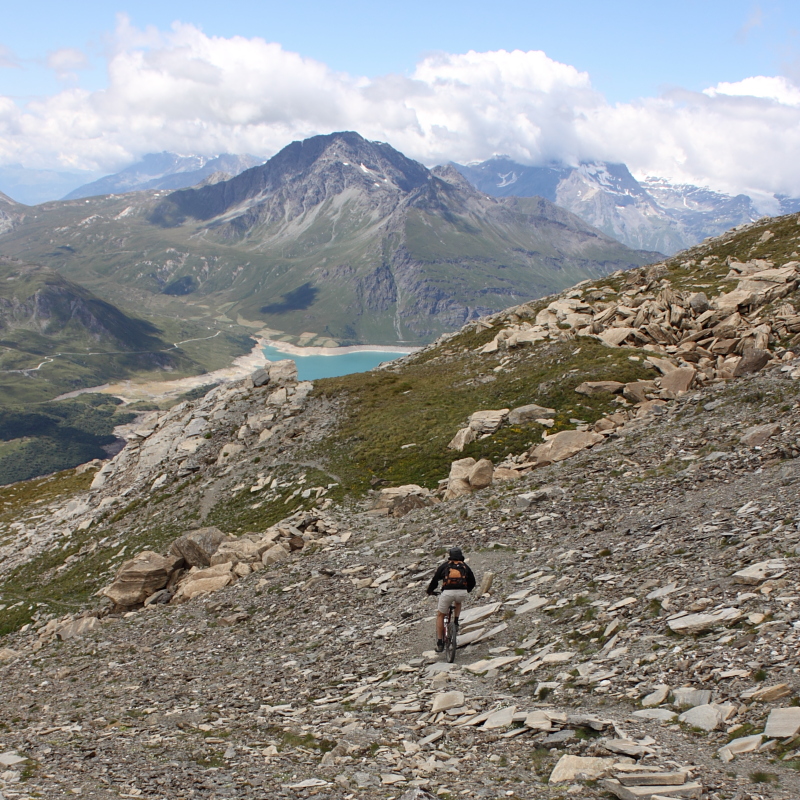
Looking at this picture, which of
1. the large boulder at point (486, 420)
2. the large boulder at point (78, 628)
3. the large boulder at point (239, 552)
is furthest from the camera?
the large boulder at point (486, 420)

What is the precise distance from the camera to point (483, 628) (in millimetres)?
17703

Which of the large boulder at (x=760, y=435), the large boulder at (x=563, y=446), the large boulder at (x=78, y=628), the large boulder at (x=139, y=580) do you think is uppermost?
the large boulder at (x=760, y=435)

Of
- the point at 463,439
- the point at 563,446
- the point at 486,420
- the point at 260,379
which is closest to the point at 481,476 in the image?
the point at 563,446

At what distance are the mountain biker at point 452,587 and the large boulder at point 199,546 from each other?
65.9 ft

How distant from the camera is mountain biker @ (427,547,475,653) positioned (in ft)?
57.2

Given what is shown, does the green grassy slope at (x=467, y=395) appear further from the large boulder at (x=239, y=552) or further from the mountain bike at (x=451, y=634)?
the mountain bike at (x=451, y=634)

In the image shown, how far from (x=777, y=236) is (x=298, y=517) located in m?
67.1

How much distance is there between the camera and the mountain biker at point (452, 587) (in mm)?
17438

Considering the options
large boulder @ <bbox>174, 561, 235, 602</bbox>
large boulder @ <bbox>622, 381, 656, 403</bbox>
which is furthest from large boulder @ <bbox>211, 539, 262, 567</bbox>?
large boulder @ <bbox>622, 381, 656, 403</bbox>

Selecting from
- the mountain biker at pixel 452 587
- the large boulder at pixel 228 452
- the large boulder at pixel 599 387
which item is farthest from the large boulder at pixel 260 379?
the mountain biker at pixel 452 587

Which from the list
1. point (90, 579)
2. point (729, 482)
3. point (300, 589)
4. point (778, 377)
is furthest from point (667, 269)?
point (90, 579)

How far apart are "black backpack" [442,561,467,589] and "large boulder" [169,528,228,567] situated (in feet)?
66.2

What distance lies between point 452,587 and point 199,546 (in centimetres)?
2141

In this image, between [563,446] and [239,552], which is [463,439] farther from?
[239,552]
